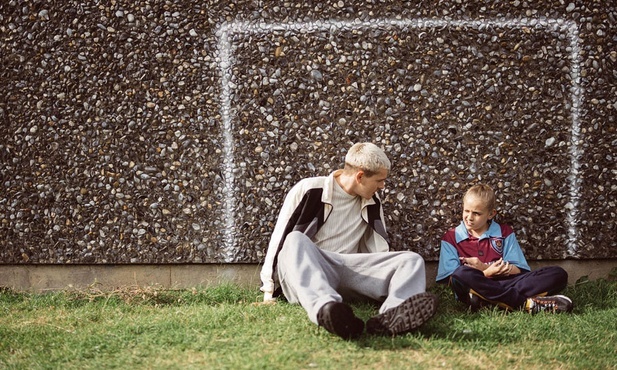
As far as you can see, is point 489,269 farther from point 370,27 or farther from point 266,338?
point 370,27

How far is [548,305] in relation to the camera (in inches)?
140

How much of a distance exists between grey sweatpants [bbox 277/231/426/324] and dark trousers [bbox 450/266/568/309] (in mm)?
395

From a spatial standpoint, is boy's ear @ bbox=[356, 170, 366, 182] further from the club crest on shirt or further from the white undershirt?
the club crest on shirt

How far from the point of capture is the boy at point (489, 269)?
360 cm

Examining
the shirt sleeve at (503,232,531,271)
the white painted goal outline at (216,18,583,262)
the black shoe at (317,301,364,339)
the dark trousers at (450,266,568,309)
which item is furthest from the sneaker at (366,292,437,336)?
the white painted goal outline at (216,18,583,262)

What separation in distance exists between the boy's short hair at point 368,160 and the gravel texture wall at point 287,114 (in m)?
0.46

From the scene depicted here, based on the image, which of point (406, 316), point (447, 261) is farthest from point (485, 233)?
point (406, 316)

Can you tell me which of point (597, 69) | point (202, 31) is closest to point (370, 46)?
point (202, 31)

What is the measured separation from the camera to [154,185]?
4.30 m

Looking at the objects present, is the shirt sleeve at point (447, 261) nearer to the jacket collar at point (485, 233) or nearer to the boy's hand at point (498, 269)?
the jacket collar at point (485, 233)

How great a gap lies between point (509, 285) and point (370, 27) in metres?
2.06

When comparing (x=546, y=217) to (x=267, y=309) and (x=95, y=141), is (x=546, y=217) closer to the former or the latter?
(x=267, y=309)

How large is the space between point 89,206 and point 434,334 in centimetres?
272

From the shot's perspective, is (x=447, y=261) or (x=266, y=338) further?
(x=447, y=261)
